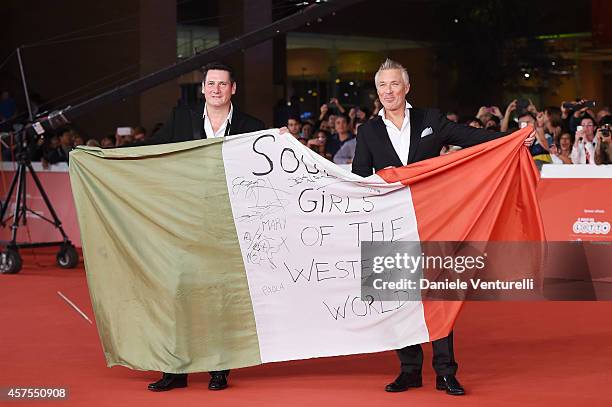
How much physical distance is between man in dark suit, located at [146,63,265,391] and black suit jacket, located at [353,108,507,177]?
67 centimetres

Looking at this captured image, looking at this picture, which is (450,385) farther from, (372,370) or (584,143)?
(584,143)

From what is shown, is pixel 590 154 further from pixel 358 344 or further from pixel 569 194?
pixel 358 344

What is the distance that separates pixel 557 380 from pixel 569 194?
4436 mm

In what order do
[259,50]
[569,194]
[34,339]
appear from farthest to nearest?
[259,50], [569,194], [34,339]

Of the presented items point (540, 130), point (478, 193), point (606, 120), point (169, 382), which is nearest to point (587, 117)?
point (606, 120)

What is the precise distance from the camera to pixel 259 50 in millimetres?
19359

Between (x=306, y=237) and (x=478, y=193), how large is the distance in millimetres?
1006

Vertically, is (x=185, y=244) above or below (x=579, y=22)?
below

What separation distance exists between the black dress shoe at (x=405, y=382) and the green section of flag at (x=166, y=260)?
29.9 inches

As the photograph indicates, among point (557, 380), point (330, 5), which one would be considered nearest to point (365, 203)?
point (557, 380)

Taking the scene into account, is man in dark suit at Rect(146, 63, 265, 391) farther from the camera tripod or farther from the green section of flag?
the camera tripod

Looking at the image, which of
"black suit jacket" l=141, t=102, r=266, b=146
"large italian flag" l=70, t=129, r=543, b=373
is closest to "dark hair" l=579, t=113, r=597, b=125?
"large italian flag" l=70, t=129, r=543, b=373

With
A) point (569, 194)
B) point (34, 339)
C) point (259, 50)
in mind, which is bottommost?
point (34, 339)

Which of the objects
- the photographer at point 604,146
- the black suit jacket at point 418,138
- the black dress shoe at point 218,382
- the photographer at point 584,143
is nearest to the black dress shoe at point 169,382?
Answer: the black dress shoe at point 218,382
